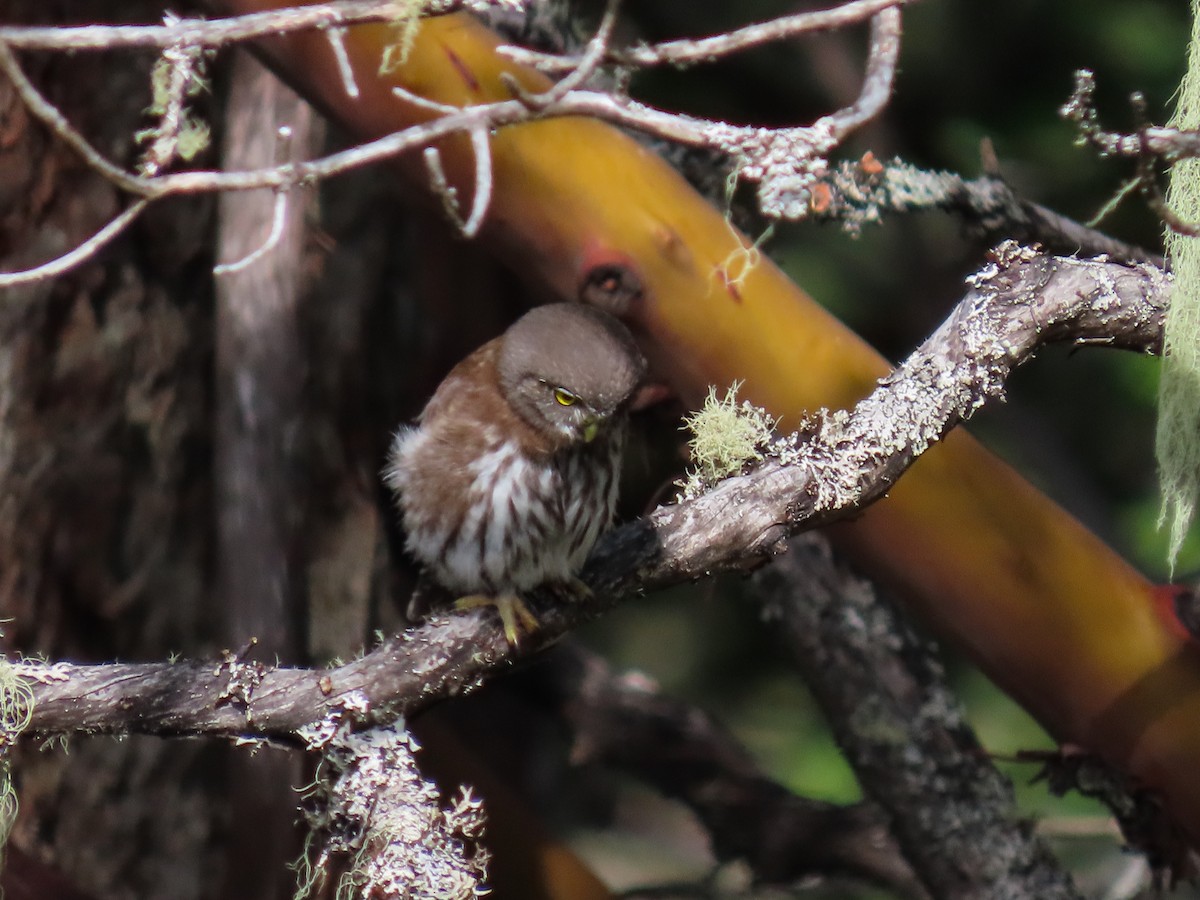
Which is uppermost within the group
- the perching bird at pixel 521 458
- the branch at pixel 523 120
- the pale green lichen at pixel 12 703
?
the branch at pixel 523 120

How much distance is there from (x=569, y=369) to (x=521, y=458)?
0.26 metres

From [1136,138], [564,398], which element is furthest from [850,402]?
[1136,138]

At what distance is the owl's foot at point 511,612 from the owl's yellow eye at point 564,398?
399 millimetres

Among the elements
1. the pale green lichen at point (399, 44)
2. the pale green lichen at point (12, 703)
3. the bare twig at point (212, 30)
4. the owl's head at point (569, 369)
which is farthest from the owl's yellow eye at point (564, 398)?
the pale green lichen at point (12, 703)

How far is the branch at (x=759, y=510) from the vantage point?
1.84 m

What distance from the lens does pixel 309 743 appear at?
1823 millimetres

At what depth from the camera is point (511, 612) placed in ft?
7.25

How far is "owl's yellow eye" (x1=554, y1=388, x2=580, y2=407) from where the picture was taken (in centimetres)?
249

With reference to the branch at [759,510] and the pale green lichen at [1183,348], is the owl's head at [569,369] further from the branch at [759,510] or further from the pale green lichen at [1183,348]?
the pale green lichen at [1183,348]

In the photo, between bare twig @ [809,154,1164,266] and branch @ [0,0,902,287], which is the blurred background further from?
branch @ [0,0,902,287]

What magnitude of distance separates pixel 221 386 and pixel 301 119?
0.67m

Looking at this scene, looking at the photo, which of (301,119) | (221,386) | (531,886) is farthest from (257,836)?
(301,119)

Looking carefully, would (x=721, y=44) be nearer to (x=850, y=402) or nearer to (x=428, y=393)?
(x=850, y=402)

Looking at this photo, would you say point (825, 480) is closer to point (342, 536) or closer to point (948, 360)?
point (948, 360)
